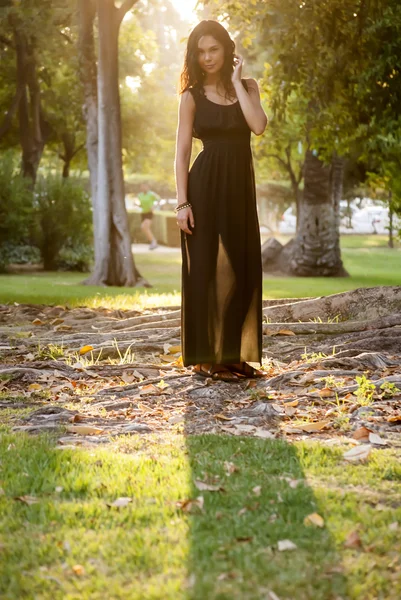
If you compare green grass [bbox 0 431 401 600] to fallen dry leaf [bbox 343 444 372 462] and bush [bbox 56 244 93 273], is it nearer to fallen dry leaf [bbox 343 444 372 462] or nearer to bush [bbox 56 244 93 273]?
fallen dry leaf [bbox 343 444 372 462]

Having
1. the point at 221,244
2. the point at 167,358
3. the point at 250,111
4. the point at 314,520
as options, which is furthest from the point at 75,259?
the point at 314,520

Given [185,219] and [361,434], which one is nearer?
[361,434]

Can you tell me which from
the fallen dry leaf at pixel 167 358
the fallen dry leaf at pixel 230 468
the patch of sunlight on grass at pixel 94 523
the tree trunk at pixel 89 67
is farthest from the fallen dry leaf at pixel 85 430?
the tree trunk at pixel 89 67

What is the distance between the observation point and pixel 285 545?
3.33m

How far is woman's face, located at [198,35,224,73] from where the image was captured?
6309 mm

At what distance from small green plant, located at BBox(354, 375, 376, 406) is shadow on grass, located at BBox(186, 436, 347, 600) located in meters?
1.24

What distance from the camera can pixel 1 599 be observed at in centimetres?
293

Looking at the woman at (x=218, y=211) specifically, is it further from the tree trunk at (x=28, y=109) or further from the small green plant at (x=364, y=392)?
the tree trunk at (x=28, y=109)

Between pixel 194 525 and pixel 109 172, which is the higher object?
pixel 109 172

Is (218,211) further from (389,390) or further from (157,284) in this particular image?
(157,284)

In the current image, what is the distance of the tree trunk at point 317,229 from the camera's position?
2191 centimetres

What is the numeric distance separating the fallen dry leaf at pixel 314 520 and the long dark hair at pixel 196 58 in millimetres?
3591

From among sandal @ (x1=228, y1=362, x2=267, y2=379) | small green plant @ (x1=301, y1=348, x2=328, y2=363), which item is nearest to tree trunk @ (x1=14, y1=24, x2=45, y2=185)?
small green plant @ (x1=301, y1=348, x2=328, y2=363)

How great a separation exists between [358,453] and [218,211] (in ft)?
7.99
